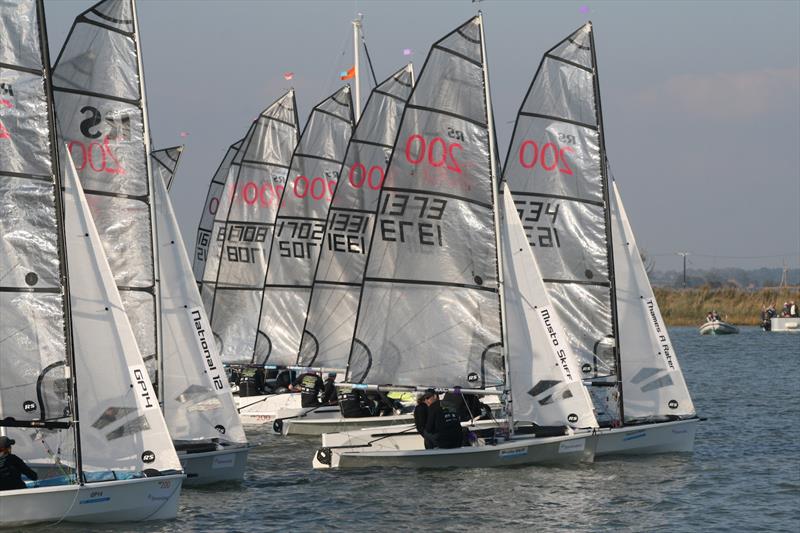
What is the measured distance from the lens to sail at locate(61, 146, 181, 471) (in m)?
16.6

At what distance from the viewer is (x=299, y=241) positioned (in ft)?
112

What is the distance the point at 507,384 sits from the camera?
72.5ft

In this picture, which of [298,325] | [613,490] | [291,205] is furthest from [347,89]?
[613,490]

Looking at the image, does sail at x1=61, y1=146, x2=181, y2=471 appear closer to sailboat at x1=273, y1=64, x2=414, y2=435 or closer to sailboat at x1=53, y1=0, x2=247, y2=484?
sailboat at x1=53, y1=0, x2=247, y2=484

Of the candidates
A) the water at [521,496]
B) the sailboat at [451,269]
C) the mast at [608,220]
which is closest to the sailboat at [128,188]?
the water at [521,496]

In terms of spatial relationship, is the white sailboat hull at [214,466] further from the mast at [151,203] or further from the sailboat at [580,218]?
the sailboat at [580,218]

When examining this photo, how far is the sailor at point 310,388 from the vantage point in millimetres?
28844

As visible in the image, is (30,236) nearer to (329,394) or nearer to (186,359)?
(186,359)

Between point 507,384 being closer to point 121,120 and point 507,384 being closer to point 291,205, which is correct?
point 121,120

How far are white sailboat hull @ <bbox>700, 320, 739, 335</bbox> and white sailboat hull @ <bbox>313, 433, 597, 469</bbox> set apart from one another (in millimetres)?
60973

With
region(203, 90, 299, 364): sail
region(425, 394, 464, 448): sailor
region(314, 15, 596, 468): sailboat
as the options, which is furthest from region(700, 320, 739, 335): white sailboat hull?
region(425, 394, 464, 448): sailor

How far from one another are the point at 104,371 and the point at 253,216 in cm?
1993

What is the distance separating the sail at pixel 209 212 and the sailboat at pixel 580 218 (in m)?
18.4

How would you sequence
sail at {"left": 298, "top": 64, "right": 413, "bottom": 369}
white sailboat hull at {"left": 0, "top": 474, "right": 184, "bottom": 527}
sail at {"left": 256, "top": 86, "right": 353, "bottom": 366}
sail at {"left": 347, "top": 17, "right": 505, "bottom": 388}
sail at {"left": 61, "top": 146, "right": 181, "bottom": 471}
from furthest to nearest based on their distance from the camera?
sail at {"left": 256, "top": 86, "right": 353, "bottom": 366}
sail at {"left": 298, "top": 64, "right": 413, "bottom": 369}
sail at {"left": 347, "top": 17, "right": 505, "bottom": 388}
sail at {"left": 61, "top": 146, "right": 181, "bottom": 471}
white sailboat hull at {"left": 0, "top": 474, "right": 184, "bottom": 527}
